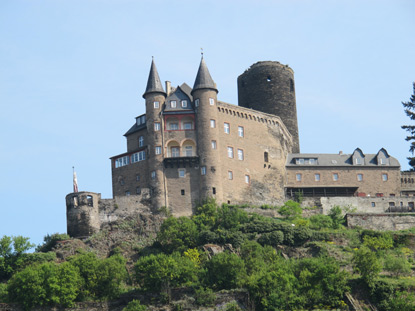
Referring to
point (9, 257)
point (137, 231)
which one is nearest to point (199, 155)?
point (137, 231)

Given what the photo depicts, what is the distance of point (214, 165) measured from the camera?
100 m

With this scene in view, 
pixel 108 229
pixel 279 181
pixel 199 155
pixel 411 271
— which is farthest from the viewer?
pixel 279 181

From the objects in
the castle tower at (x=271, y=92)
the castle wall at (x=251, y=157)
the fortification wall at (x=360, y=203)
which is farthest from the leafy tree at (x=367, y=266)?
the castle tower at (x=271, y=92)

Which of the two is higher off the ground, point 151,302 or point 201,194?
point 201,194

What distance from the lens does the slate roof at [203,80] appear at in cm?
10262

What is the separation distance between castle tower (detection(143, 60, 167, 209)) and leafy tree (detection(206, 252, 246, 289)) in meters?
19.9

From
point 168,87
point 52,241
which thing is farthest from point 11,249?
point 168,87

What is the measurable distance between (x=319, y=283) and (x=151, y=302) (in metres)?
14.7

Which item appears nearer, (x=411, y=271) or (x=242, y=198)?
(x=411, y=271)

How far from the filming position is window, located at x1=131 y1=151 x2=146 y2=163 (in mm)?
102363

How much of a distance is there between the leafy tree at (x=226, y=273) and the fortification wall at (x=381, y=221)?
24.3 metres

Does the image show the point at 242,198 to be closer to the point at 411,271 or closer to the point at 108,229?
the point at 108,229

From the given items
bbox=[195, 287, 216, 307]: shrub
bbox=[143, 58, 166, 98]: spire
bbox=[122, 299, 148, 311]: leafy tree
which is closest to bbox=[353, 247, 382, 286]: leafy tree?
bbox=[195, 287, 216, 307]: shrub

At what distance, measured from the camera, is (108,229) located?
310 ft
